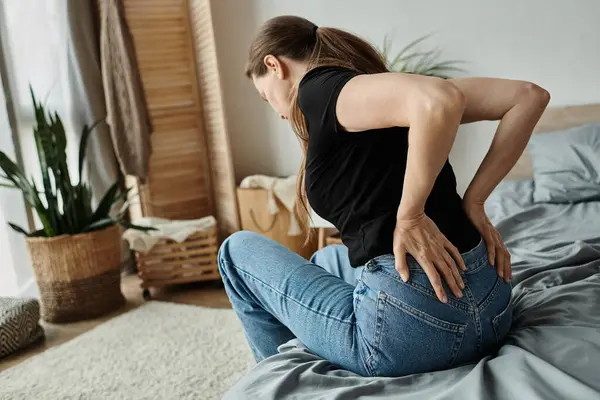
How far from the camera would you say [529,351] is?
0.91 metres

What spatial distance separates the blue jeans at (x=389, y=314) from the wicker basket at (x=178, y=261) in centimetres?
161

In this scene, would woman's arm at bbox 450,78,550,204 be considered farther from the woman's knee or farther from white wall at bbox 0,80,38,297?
white wall at bbox 0,80,38,297

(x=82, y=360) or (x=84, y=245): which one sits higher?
(x=84, y=245)

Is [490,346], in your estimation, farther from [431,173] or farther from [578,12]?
[578,12]

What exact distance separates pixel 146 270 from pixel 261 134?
1075 mm

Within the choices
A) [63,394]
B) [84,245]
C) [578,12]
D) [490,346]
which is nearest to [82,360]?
[63,394]

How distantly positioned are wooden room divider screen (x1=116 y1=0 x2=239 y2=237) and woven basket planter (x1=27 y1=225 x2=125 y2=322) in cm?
54

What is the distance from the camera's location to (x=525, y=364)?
2.80 feet

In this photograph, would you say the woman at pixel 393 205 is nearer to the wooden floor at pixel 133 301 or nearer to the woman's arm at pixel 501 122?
the woman's arm at pixel 501 122

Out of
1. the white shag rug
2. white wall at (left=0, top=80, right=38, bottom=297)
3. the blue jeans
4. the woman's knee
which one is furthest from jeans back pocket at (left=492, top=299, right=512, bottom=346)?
white wall at (left=0, top=80, right=38, bottom=297)

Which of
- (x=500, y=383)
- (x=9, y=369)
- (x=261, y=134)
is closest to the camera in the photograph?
(x=500, y=383)

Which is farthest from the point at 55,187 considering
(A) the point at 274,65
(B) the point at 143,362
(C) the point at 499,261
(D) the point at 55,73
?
(C) the point at 499,261

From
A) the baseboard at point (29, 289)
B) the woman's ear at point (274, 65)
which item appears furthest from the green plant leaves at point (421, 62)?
the baseboard at point (29, 289)

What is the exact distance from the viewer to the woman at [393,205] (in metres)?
0.83
